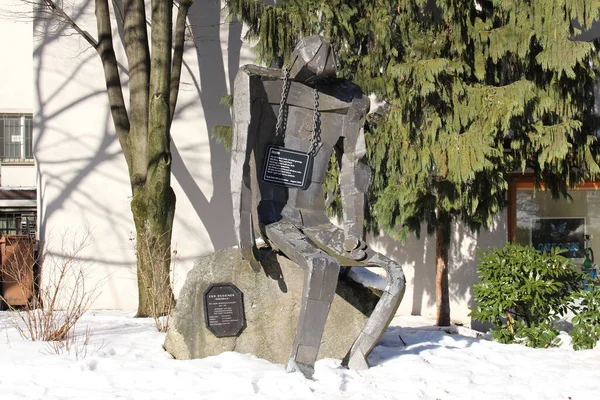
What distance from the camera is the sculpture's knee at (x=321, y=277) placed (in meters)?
5.61

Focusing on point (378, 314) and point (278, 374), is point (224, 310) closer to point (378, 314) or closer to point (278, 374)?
point (278, 374)

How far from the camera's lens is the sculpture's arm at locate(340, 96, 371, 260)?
246 inches

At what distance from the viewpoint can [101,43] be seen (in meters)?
10.6

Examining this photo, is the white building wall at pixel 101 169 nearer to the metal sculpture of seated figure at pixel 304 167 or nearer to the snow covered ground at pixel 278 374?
the snow covered ground at pixel 278 374

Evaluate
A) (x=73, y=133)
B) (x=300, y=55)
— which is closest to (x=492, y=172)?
(x=300, y=55)

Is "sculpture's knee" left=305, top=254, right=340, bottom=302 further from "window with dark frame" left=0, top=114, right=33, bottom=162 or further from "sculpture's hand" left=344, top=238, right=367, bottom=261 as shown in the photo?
"window with dark frame" left=0, top=114, right=33, bottom=162

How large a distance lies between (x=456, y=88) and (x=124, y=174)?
557cm

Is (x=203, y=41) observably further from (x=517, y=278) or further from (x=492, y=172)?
(x=517, y=278)

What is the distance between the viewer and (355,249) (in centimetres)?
596

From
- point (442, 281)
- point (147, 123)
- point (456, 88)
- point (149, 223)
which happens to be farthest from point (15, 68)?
point (456, 88)

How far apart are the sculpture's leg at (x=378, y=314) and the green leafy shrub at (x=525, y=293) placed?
275cm

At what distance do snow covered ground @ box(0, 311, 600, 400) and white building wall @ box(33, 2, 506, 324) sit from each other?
4.84 meters

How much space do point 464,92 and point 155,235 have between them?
425cm

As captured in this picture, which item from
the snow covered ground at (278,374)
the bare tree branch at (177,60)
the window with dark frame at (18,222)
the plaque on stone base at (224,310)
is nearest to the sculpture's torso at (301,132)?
the plaque on stone base at (224,310)
